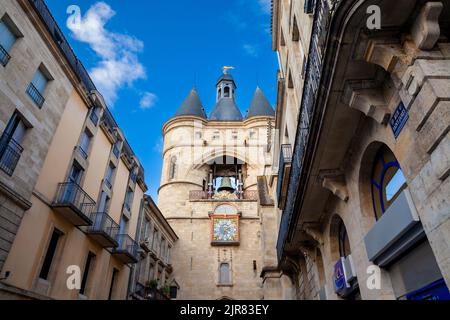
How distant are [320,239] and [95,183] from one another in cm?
1010

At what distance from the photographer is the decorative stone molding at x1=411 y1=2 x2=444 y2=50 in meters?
3.40

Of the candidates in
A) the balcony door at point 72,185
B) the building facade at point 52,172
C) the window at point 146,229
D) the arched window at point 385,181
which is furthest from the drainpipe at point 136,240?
the arched window at point 385,181

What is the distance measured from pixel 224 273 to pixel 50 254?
63.6 feet

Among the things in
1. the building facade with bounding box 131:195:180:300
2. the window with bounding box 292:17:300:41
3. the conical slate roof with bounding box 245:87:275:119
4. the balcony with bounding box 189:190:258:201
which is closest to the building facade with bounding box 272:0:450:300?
the window with bounding box 292:17:300:41

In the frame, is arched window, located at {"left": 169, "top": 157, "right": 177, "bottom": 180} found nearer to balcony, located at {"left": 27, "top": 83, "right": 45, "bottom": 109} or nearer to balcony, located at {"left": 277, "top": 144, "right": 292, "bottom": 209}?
balcony, located at {"left": 277, "top": 144, "right": 292, "bottom": 209}

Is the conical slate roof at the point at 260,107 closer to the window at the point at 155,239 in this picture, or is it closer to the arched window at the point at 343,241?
the window at the point at 155,239

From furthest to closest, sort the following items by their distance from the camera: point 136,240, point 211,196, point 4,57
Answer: point 211,196
point 136,240
point 4,57

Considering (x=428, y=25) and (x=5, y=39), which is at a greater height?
(x=5, y=39)

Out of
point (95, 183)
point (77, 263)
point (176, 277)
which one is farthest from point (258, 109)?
point (77, 263)

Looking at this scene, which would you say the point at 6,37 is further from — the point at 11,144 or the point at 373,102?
the point at 373,102

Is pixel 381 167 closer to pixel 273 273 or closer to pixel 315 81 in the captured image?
pixel 315 81

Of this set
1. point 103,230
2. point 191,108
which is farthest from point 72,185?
point 191,108

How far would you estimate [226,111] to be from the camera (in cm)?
4606

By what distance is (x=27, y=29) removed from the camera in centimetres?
974
